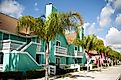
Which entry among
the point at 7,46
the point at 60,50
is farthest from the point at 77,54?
the point at 7,46

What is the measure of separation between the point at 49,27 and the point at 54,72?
997 cm

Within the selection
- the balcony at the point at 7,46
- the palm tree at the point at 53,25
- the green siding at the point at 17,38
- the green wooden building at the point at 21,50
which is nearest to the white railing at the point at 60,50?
the green wooden building at the point at 21,50

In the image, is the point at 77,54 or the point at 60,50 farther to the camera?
the point at 77,54

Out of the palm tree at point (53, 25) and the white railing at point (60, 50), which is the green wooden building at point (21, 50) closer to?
the white railing at point (60, 50)

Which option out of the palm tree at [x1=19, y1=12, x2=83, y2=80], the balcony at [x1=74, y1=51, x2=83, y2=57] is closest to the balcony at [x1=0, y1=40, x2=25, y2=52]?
the palm tree at [x1=19, y1=12, x2=83, y2=80]

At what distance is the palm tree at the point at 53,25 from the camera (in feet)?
75.4

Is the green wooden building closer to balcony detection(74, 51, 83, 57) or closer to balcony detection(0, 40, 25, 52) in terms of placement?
balcony detection(0, 40, 25, 52)

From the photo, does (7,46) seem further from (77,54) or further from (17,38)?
(77,54)

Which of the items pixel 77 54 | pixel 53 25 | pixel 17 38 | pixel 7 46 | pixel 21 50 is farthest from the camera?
pixel 77 54

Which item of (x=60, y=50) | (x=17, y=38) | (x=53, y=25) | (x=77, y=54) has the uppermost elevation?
(x=53, y=25)

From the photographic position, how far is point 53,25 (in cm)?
2294

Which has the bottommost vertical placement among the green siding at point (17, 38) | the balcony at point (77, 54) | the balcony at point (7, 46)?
the balcony at point (77, 54)

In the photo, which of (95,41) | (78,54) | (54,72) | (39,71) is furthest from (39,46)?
(78,54)

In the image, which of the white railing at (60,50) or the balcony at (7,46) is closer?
the balcony at (7,46)
